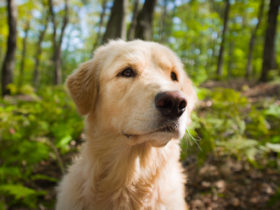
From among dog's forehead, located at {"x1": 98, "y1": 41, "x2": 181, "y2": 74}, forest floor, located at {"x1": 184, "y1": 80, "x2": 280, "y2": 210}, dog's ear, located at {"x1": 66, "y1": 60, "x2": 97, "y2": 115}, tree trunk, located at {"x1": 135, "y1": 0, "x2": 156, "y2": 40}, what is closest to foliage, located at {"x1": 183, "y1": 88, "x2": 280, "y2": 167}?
forest floor, located at {"x1": 184, "y1": 80, "x2": 280, "y2": 210}

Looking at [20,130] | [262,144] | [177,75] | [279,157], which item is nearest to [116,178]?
[177,75]

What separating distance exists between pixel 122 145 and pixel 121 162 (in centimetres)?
19

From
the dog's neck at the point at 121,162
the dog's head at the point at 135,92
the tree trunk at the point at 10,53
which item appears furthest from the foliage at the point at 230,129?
the tree trunk at the point at 10,53

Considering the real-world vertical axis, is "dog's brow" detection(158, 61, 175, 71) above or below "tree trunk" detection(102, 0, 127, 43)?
below

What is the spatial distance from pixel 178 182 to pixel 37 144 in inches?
84.4

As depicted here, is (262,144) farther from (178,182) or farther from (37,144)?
(37,144)

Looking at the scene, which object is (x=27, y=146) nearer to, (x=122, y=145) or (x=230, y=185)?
(x=122, y=145)

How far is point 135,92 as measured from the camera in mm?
2328

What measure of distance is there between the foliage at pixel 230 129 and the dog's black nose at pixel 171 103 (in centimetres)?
124

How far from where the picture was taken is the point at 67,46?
2727 cm

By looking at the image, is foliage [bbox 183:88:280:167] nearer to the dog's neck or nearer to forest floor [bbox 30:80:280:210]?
forest floor [bbox 30:80:280:210]

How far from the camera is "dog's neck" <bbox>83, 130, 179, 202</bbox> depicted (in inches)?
100

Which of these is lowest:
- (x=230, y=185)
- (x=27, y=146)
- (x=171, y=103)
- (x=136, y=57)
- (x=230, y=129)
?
(x=230, y=185)

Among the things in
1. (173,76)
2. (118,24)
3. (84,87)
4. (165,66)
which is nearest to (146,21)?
(118,24)
